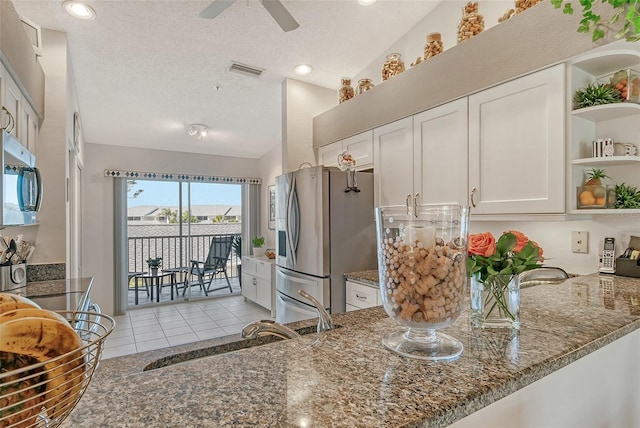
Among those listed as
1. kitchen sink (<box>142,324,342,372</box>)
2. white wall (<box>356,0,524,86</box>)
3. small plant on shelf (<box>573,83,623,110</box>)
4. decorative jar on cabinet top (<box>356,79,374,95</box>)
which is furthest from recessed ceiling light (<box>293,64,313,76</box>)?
kitchen sink (<box>142,324,342,372</box>)

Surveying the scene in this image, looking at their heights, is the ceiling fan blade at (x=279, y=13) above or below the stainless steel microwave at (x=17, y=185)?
above

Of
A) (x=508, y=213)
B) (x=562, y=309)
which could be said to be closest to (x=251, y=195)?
(x=508, y=213)

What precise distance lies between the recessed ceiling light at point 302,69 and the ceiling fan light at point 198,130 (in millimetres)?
1658

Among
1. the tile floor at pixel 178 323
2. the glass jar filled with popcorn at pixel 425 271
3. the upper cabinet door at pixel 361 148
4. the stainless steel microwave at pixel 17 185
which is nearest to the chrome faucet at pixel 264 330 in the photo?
the glass jar filled with popcorn at pixel 425 271

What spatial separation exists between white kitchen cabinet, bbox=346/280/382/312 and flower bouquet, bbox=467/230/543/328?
142 centimetres

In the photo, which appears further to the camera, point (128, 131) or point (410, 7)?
point (128, 131)

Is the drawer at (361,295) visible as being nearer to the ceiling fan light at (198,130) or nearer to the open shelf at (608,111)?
the open shelf at (608,111)

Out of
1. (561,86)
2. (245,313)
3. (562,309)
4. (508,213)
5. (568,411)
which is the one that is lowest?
(245,313)

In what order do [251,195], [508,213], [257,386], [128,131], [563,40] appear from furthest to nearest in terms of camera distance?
[251,195], [128,131], [508,213], [563,40], [257,386]

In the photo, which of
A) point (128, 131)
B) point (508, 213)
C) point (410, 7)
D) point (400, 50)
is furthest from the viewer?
point (128, 131)

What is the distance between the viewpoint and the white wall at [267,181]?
535cm

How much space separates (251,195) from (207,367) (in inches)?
207

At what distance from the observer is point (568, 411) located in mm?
991

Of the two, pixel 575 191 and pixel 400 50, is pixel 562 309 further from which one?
pixel 400 50
